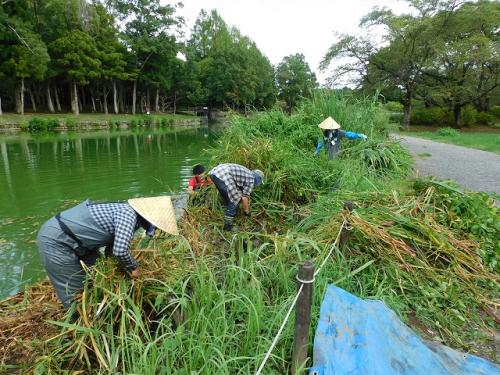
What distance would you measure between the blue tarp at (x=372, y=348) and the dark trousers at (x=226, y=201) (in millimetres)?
2503

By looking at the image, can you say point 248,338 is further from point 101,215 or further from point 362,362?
point 101,215

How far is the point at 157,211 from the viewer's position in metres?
2.70

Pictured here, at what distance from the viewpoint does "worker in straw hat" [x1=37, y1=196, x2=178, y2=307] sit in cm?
255

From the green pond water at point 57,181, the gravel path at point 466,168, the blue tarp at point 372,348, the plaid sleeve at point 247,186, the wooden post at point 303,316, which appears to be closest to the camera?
the wooden post at point 303,316

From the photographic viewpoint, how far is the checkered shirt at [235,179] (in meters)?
4.57

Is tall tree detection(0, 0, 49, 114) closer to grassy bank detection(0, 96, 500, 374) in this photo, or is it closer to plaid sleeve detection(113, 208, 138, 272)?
grassy bank detection(0, 96, 500, 374)

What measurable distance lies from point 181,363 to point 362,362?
1.07m

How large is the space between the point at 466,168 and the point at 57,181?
35.2ft

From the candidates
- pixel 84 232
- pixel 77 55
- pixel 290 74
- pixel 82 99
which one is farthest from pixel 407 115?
pixel 290 74

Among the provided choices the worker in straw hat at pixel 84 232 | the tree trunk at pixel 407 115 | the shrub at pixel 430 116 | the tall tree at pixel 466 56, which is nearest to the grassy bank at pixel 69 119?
the tree trunk at pixel 407 115

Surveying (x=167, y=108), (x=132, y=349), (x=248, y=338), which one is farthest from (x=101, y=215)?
(x=167, y=108)

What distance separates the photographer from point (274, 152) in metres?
5.58

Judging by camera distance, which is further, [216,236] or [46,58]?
[46,58]

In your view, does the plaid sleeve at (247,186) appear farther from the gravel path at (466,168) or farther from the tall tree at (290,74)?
the tall tree at (290,74)
